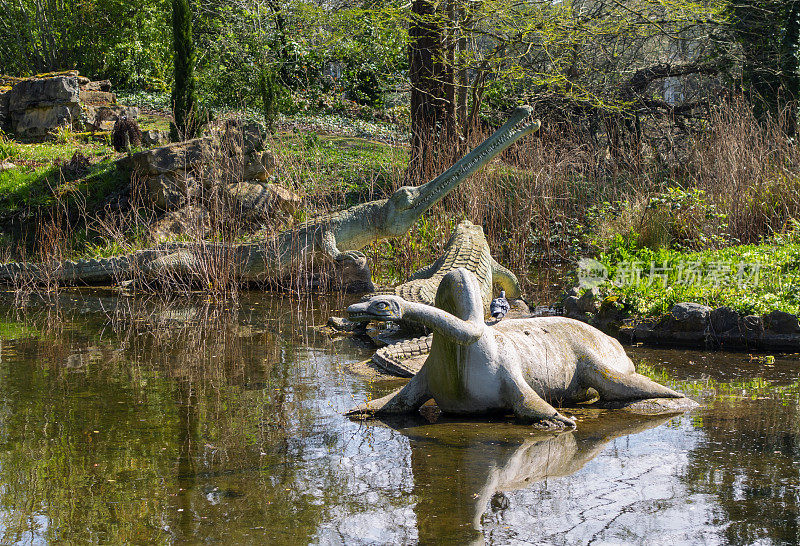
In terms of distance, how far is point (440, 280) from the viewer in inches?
303

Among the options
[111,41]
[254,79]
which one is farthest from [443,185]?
[111,41]

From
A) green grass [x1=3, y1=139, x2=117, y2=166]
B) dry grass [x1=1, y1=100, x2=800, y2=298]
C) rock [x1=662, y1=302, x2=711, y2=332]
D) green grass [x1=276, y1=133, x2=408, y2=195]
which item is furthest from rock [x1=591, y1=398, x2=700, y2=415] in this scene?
green grass [x1=3, y1=139, x2=117, y2=166]

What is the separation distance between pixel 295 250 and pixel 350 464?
6.32 metres

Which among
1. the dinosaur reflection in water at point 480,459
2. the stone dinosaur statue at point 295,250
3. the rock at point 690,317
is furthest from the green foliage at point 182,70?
the dinosaur reflection in water at point 480,459

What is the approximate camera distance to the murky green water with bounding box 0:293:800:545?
132 inches

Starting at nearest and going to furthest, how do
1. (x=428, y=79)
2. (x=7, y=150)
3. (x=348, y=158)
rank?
(x=428, y=79), (x=7, y=150), (x=348, y=158)

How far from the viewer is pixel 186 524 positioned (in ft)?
11.2

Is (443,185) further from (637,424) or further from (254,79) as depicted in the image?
(254,79)

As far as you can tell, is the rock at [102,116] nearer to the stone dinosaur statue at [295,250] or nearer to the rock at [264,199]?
the rock at [264,199]

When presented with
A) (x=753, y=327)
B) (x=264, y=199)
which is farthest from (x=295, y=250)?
(x=753, y=327)

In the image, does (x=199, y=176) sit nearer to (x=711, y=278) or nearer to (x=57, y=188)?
(x=57, y=188)

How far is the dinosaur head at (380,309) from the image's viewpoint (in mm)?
4297

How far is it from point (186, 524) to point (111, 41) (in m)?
24.2

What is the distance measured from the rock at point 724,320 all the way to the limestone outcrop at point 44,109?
Result: 612 inches
